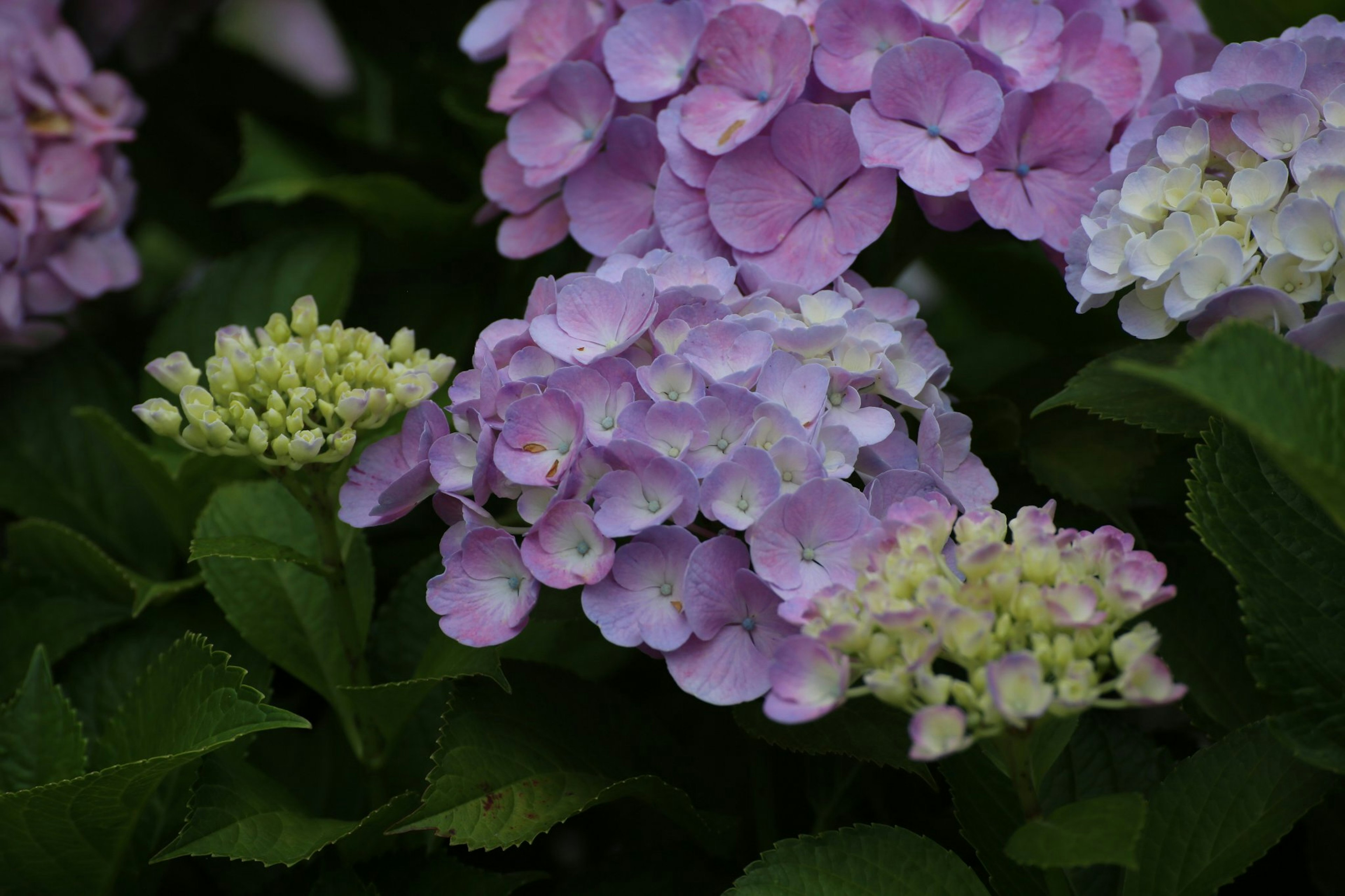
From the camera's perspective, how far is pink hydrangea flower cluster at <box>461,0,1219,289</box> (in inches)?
26.5

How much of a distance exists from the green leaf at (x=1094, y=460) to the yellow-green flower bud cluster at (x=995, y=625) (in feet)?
0.64

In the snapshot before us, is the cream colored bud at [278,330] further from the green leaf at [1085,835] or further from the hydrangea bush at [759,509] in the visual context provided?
the green leaf at [1085,835]

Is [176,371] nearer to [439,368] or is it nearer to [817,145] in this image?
[439,368]

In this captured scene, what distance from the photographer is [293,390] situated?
0.60 m

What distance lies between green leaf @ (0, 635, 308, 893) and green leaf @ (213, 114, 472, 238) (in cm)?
43

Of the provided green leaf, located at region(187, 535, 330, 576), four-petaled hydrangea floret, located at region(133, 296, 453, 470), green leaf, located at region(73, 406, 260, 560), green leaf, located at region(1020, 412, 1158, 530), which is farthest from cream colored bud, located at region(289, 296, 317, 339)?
green leaf, located at region(1020, 412, 1158, 530)

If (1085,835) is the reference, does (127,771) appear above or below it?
below

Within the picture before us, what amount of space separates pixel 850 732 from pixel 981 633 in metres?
0.15

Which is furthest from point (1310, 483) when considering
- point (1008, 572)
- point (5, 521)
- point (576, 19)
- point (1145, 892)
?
point (5, 521)

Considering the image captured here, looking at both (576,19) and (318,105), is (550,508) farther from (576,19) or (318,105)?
(318,105)

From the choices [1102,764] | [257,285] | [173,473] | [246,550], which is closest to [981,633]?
[1102,764]

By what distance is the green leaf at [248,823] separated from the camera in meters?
0.57

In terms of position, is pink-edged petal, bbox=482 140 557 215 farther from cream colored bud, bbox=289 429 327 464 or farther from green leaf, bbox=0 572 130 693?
green leaf, bbox=0 572 130 693

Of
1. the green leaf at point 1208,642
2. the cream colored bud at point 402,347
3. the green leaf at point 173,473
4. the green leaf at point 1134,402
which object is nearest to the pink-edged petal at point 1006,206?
the green leaf at point 1134,402
